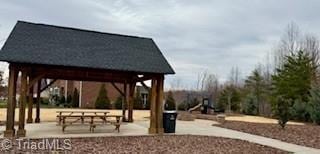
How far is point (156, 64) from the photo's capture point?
1438 cm

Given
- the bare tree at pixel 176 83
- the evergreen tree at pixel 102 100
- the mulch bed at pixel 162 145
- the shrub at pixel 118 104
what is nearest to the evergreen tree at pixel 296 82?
the shrub at pixel 118 104

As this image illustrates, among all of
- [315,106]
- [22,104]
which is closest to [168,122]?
[22,104]

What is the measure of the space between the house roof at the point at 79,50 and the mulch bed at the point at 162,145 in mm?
2786

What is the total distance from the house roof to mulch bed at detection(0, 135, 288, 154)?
9.14 ft

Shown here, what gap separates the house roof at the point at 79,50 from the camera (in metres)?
12.4

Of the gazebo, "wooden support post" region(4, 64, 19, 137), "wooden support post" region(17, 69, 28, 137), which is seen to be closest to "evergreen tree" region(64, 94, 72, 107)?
the gazebo

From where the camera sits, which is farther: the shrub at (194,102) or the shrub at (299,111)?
the shrub at (194,102)

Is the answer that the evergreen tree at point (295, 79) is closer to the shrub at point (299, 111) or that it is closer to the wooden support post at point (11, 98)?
the shrub at point (299, 111)

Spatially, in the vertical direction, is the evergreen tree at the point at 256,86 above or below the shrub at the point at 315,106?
above

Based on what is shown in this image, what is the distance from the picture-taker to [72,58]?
13.1 m

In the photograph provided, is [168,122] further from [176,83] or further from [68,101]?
[176,83]

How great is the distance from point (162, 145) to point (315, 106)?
16.4m

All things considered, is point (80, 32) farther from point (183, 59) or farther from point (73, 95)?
point (183, 59)

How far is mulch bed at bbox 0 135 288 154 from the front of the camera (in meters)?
9.86
